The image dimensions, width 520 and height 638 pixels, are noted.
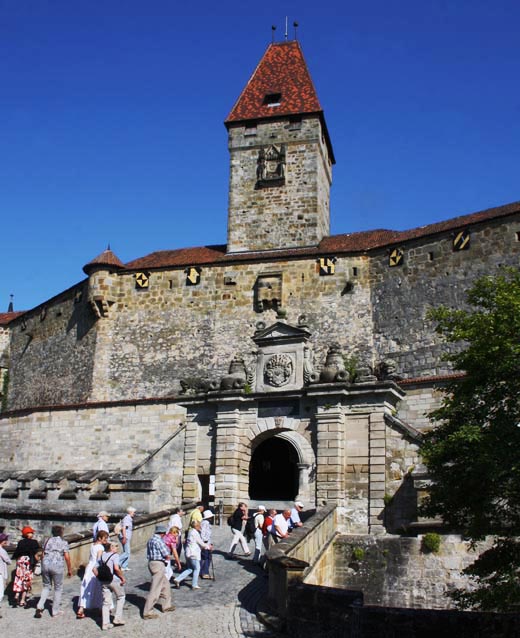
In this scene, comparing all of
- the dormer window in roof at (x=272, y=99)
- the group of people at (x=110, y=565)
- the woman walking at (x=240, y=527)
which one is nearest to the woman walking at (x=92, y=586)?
the group of people at (x=110, y=565)

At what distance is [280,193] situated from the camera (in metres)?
43.3

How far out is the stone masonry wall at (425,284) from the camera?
33.4 meters

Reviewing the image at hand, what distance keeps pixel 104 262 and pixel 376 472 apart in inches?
961

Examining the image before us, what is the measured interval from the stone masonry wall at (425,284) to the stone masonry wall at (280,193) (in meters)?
6.18

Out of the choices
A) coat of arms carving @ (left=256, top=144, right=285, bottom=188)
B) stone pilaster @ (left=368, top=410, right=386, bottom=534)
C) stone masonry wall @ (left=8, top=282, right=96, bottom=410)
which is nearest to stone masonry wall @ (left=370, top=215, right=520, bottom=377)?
coat of arms carving @ (left=256, top=144, right=285, bottom=188)

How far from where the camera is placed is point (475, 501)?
42.5 ft

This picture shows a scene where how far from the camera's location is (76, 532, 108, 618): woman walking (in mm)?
13250

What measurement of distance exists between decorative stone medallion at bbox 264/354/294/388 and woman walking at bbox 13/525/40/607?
10283 millimetres

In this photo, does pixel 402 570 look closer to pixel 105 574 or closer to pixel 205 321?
pixel 105 574

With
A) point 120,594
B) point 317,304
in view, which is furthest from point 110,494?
point 317,304

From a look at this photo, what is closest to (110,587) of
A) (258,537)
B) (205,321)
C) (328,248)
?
(258,537)

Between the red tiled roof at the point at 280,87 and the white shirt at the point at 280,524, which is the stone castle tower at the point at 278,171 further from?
the white shirt at the point at 280,524

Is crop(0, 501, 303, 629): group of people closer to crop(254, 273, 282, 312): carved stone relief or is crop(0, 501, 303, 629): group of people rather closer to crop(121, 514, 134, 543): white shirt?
crop(121, 514, 134, 543): white shirt

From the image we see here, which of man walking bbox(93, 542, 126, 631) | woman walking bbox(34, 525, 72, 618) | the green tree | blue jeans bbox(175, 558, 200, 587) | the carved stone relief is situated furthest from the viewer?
the carved stone relief
